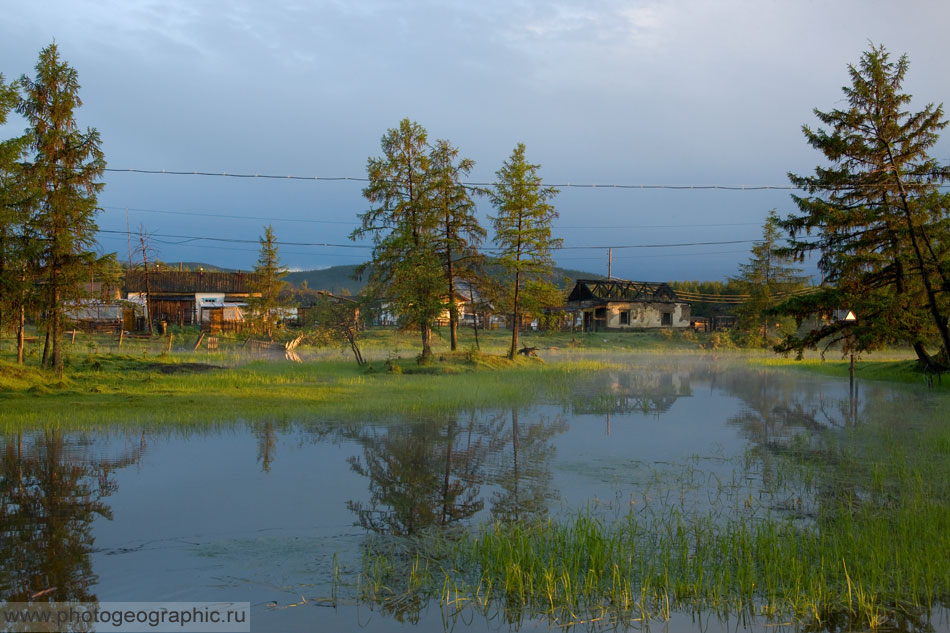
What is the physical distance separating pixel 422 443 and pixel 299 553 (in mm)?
6558

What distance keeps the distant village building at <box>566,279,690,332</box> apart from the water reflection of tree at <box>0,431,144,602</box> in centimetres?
6098

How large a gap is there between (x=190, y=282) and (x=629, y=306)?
4560cm

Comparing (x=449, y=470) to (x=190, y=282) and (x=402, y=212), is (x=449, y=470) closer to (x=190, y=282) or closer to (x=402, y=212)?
(x=402, y=212)

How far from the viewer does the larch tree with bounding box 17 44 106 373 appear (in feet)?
72.0

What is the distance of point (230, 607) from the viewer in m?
6.00

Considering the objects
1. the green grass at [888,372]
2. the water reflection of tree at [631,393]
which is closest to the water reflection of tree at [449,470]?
the water reflection of tree at [631,393]

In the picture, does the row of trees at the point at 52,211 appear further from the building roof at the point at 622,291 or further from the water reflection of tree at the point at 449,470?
the building roof at the point at 622,291

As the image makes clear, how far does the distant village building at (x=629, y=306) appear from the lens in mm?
70438

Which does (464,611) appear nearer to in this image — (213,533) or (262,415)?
(213,533)

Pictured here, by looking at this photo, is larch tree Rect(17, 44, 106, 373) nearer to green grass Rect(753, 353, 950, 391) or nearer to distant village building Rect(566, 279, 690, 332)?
green grass Rect(753, 353, 950, 391)

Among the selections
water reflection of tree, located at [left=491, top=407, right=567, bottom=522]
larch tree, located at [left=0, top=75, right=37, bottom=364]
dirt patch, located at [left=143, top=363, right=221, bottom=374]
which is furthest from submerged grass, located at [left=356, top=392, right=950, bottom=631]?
dirt patch, located at [left=143, top=363, right=221, bottom=374]

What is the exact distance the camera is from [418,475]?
437 inches

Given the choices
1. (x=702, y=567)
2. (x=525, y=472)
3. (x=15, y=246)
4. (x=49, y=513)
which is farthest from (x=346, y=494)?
(x=15, y=246)

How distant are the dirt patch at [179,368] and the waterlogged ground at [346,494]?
11979 millimetres
